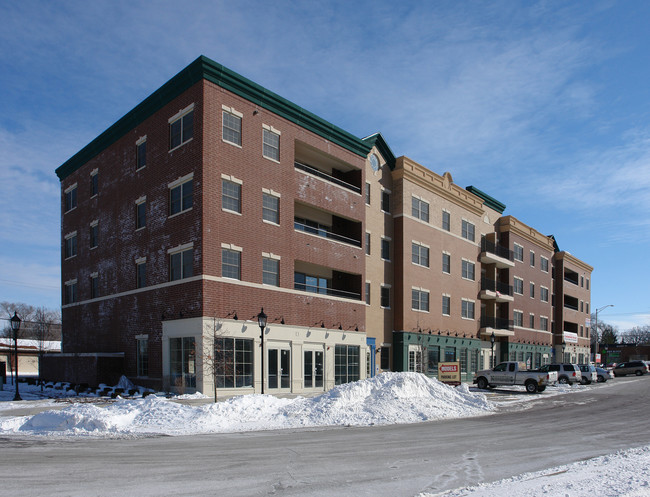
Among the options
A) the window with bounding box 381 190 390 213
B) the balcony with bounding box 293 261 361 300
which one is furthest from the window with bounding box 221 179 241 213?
the window with bounding box 381 190 390 213

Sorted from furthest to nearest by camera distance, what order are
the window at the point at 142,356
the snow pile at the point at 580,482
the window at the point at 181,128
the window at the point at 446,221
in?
1. the window at the point at 446,221
2. the window at the point at 142,356
3. the window at the point at 181,128
4. the snow pile at the point at 580,482

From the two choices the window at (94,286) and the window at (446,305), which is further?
the window at (446,305)

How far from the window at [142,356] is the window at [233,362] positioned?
5.76 m

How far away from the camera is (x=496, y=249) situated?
178 feet

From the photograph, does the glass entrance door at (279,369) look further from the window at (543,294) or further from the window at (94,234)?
the window at (543,294)

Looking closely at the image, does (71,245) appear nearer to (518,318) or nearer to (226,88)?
(226,88)

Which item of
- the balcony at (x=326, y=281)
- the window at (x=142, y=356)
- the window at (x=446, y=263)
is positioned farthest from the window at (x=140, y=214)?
the window at (x=446, y=263)

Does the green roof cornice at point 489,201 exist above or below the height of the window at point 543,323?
above

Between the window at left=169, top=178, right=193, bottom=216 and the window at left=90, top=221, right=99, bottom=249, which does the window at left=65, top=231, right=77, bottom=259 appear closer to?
the window at left=90, top=221, right=99, bottom=249

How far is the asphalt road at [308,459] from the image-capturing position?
9055 mm

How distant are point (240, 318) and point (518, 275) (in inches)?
1630

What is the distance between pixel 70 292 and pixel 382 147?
2572cm

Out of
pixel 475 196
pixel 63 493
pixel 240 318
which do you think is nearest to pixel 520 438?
pixel 63 493

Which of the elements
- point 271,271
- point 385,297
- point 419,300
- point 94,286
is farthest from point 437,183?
point 94,286
